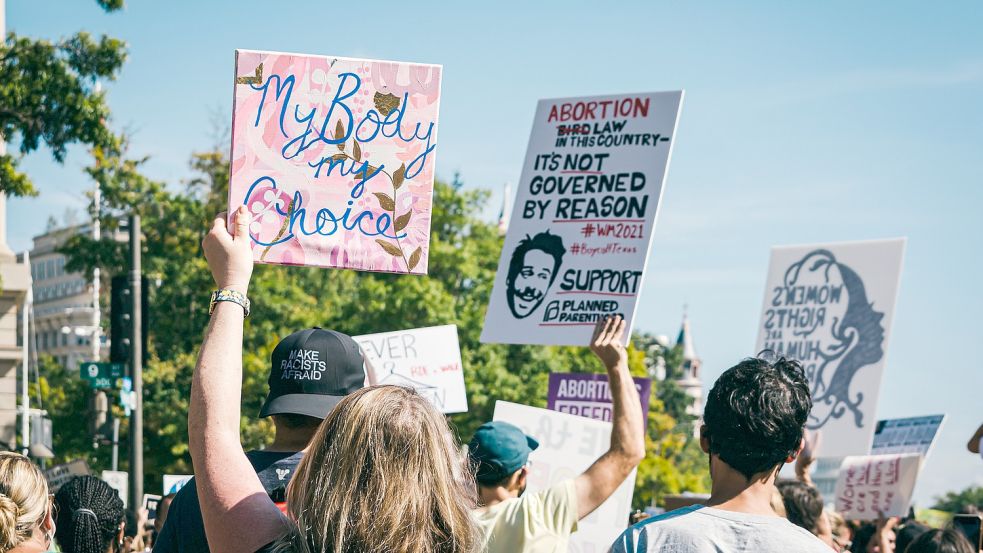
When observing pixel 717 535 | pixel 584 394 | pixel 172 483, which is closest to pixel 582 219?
pixel 584 394

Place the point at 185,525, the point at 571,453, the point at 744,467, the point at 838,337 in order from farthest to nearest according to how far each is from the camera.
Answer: the point at 838,337
the point at 571,453
the point at 744,467
the point at 185,525

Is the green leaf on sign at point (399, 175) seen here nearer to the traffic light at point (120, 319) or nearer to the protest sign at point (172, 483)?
the protest sign at point (172, 483)

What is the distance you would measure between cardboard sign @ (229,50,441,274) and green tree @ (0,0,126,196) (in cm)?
932

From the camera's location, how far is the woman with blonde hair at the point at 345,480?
2070 millimetres

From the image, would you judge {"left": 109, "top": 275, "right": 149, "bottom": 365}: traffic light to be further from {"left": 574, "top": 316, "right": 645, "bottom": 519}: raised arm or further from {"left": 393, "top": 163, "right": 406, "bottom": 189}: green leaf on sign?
{"left": 574, "top": 316, "right": 645, "bottom": 519}: raised arm

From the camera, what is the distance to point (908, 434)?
12.6m

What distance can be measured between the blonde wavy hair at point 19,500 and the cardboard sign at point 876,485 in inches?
272

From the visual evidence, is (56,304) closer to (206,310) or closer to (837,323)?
(206,310)

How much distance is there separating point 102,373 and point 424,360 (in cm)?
877

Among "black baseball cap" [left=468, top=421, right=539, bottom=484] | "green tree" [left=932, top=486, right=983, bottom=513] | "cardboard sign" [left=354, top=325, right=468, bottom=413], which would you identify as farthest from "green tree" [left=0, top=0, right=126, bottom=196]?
"green tree" [left=932, top=486, right=983, bottom=513]

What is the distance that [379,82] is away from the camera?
15.8 feet

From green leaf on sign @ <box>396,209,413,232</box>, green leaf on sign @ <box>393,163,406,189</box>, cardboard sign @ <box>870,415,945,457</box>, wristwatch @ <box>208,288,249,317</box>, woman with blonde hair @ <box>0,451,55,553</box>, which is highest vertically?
green leaf on sign @ <box>393,163,406,189</box>

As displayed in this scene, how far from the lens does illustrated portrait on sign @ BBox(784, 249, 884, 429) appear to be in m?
10.4

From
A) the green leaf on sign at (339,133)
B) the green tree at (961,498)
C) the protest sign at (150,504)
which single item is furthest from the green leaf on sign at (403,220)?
the green tree at (961,498)
